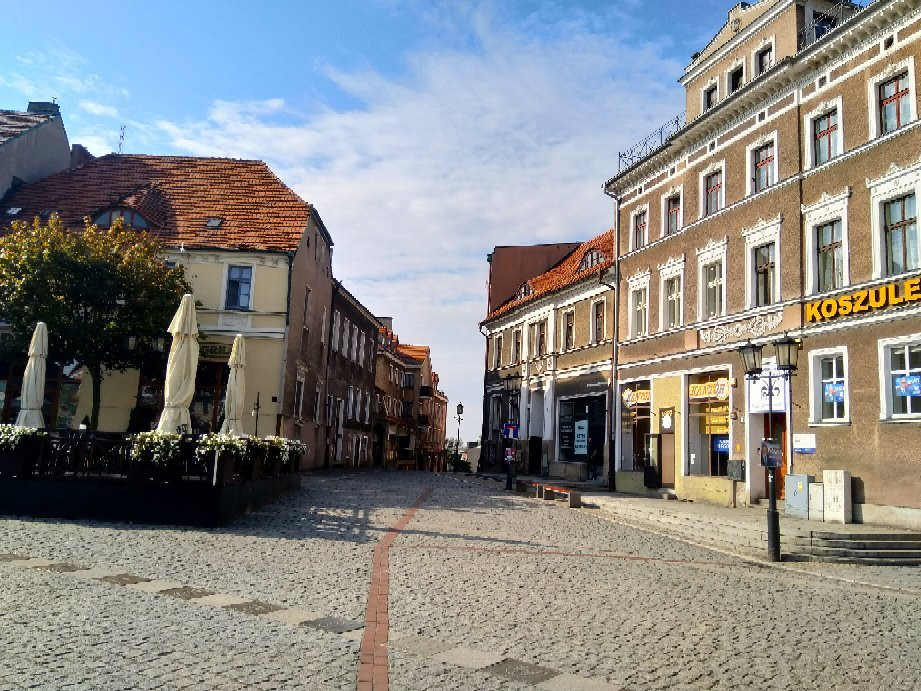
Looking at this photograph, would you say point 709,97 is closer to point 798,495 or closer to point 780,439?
point 780,439

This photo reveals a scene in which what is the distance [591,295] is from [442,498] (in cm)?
1300

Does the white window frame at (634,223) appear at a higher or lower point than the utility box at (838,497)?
higher

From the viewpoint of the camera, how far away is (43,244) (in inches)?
950

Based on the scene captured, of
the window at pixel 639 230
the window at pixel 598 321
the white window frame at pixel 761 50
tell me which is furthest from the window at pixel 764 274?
the window at pixel 598 321

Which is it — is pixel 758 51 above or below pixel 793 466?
above

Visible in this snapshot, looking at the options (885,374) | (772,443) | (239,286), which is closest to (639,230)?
(885,374)

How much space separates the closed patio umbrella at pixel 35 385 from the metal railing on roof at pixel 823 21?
67.0 ft

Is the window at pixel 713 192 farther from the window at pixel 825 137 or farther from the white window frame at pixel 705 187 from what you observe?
the window at pixel 825 137

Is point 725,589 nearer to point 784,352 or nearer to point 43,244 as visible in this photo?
point 784,352

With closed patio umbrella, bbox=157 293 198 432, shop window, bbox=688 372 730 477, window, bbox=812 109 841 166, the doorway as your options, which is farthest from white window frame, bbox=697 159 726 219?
closed patio umbrella, bbox=157 293 198 432

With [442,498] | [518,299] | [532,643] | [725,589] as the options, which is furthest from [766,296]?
[518,299]

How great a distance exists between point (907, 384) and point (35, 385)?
60.6 ft

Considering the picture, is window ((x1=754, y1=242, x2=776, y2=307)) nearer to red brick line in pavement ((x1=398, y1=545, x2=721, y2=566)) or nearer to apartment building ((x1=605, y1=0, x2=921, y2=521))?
apartment building ((x1=605, y1=0, x2=921, y2=521))

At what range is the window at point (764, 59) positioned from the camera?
2217 centimetres
